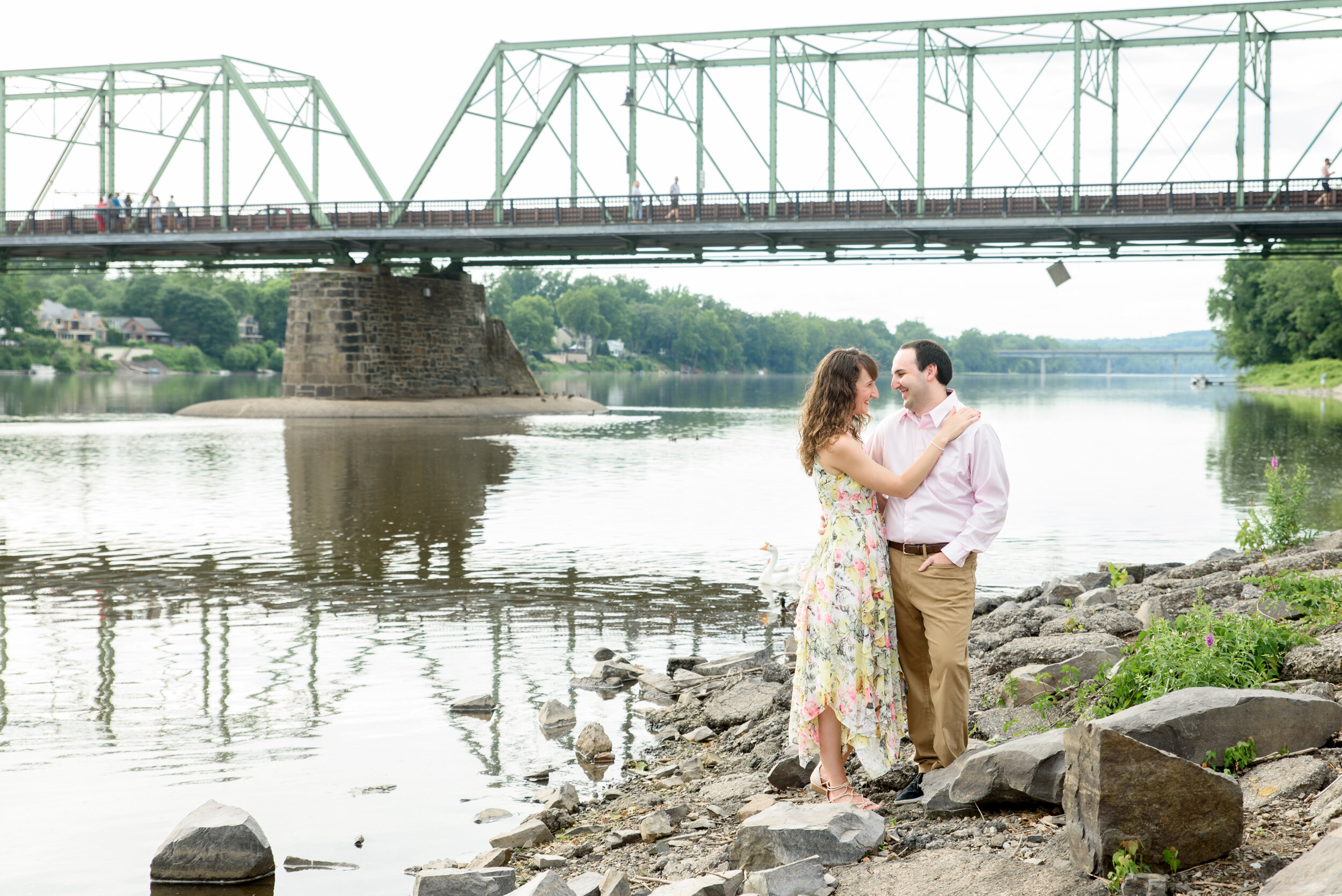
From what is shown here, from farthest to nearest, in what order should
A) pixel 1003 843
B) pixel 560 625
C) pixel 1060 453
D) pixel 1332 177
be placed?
pixel 1332 177 < pixel 1060 453 < pixel 560 625 < pixel 1003 843

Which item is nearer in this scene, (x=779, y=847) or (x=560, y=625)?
(x=779, y=847)

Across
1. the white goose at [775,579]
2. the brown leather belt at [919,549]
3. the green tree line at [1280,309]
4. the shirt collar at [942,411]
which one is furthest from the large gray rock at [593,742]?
the green tree line at [1280,309]

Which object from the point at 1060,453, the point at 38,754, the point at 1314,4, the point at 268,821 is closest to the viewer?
the point at 268,821

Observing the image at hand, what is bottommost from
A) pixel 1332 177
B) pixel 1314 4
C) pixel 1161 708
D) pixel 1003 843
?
pixel 1003 843

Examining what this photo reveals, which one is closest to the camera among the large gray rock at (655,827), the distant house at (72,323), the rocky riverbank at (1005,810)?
the rocky riverbank at (1005,810)

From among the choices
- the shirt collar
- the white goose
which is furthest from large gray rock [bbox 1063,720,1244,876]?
the white goose

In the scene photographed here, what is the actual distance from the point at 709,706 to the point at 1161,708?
11.5ft

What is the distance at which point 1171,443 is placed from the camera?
34812mm

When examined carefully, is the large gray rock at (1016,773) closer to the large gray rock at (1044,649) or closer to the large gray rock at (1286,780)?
the large gray rock at (1286,780)

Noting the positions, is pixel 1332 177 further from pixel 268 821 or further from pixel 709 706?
pixel 268 821

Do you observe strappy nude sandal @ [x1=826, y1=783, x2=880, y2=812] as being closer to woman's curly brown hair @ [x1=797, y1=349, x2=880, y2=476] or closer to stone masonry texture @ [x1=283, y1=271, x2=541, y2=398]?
woman's curly brown hair @ [x1=797, y1=349, x2=880, y2=476]

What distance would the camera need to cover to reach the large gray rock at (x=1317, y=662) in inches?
229

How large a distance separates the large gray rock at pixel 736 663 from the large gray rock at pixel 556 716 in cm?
130

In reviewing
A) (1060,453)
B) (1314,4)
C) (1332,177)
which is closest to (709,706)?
(1060,453)
